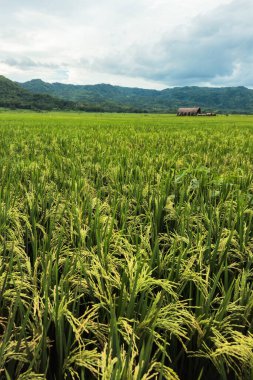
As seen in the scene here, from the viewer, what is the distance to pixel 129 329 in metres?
1.26

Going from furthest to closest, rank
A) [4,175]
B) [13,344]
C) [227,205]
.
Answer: [4,175] < [227,205] < [13,344]

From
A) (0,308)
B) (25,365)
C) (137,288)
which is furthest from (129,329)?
(0,308)

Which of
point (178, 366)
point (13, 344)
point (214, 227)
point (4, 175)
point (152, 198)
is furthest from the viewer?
point (4, 175)

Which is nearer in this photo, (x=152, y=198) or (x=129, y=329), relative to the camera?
(x=129, y=329)

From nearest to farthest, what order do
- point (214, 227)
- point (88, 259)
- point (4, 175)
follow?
point (88, 259) → point (214, 227) → point (4, 175)

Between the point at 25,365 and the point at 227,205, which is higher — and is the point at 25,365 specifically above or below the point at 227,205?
below

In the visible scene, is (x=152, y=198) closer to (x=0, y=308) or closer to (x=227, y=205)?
(x=227, y=205)

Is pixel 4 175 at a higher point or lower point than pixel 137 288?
lower

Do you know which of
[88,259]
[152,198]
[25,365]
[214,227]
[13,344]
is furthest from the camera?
[152,198]

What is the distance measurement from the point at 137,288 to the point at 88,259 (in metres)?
0.55

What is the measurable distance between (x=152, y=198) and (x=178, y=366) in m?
1.80

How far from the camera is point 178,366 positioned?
1.50 metres

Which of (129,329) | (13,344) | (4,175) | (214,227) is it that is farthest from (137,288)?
(4,175)

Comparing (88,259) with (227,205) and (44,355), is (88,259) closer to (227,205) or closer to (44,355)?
(44,355)
